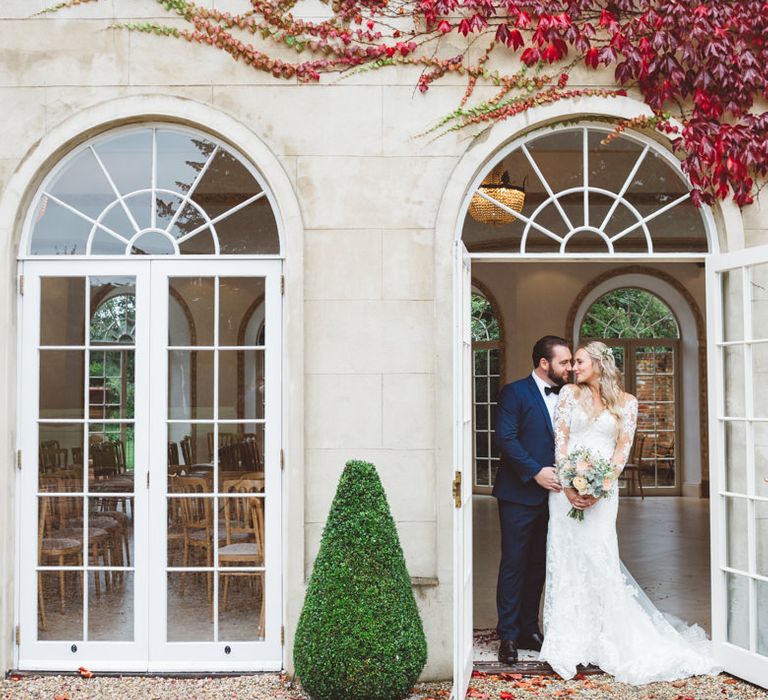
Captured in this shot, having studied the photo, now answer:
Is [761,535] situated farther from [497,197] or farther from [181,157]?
[181,157]

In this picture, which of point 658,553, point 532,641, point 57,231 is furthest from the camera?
point 658,553

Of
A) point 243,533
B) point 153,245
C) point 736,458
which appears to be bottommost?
point 243,533

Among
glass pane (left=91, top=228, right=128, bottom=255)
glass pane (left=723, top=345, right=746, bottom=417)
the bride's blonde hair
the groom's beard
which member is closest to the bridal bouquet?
the bride's blonde hair

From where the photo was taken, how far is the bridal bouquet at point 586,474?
5223 mm

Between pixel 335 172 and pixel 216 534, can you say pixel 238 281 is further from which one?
pixel 216 534

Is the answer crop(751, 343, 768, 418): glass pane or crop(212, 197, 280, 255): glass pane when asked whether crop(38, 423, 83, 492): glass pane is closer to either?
crop(212, 197, 280, 255): glass pane

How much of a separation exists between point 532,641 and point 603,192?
2727 mm

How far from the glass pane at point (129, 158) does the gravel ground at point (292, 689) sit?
2805 millimetres

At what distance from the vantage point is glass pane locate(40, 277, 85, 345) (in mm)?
5457

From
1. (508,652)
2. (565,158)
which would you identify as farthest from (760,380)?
(508,652)

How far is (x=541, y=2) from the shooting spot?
5.38 meters

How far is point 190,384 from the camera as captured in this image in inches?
213

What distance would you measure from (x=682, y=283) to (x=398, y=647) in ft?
35.5

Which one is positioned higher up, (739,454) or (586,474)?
(739,454)
